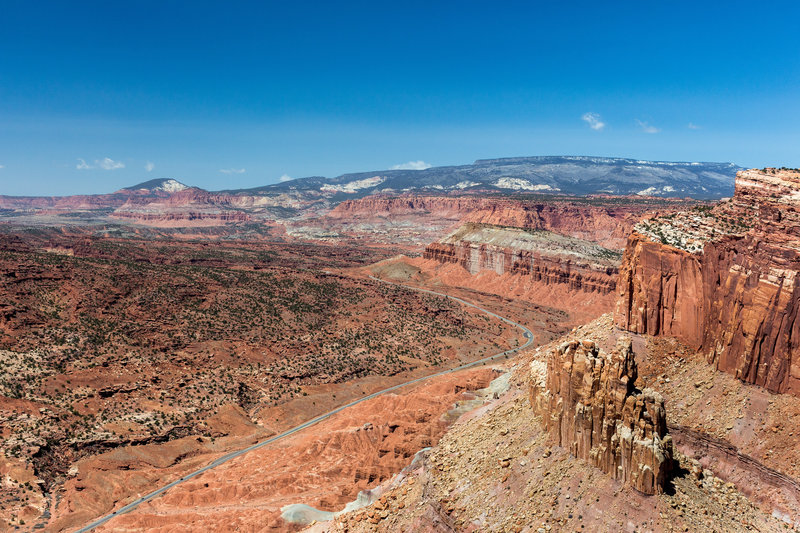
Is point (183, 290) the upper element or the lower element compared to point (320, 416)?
upper

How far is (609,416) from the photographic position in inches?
873

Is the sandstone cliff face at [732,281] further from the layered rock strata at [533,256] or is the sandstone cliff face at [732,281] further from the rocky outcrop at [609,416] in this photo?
the layered rock strata at [533,256]

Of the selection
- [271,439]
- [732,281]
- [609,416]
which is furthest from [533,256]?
[609,416]

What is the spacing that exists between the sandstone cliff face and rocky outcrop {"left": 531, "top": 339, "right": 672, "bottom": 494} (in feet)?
26.4

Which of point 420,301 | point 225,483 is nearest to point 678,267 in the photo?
point 225,483

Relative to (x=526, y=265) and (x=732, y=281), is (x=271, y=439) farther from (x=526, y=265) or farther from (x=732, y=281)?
(x=526, y=265)

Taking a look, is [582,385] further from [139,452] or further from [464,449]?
[139,452]

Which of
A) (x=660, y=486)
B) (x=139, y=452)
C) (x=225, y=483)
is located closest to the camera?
(x=660, y=486)

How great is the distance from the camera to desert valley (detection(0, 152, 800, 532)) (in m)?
22.4

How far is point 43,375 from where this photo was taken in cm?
5503

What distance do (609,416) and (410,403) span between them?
30789mm

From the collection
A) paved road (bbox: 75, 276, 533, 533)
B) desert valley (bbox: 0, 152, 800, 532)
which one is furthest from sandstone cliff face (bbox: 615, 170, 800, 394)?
paved road (bbox: 75, 276, 533, 533)

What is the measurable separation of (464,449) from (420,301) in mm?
80431

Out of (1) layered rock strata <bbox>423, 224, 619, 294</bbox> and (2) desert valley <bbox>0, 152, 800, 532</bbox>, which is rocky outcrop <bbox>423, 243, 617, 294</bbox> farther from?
(2) desert valley <bbox>0, 152, 800, 532</bbox>
